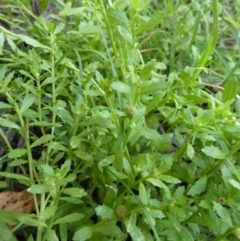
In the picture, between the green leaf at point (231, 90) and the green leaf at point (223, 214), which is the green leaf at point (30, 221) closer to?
the green leaf at point (223, 214)

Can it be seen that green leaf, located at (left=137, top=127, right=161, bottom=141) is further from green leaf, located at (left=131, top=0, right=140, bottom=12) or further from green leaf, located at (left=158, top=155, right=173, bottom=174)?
green leaf, located at (left=131, top=0, right=140, bottom=12)

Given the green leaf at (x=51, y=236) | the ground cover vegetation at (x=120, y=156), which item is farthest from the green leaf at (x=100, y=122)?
the green leaf at (x=51, y=236)

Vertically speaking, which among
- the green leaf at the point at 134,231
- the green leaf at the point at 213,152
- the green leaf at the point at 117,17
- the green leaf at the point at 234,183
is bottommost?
the green leaf at the point at 134,231

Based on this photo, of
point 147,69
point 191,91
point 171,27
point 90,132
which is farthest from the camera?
point 171,27

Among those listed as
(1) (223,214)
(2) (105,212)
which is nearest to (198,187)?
(1) (223,214)

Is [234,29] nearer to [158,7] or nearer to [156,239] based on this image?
[158,7]

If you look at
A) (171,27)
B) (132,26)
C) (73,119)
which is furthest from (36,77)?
(171,27)
